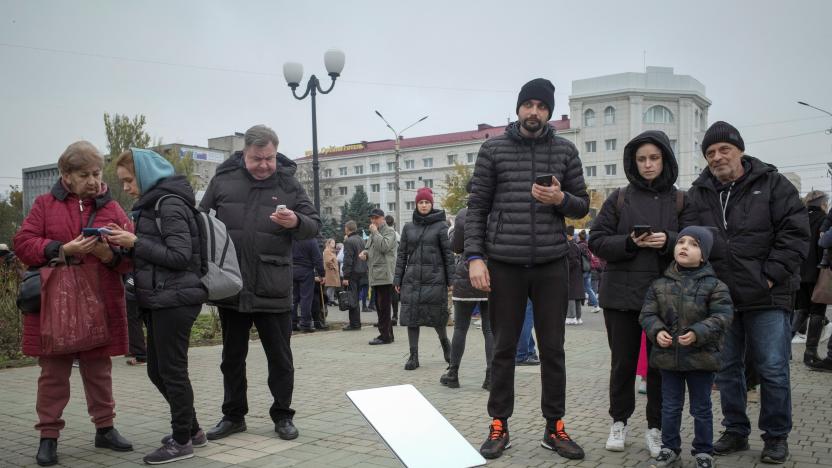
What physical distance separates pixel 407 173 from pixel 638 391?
84523mm

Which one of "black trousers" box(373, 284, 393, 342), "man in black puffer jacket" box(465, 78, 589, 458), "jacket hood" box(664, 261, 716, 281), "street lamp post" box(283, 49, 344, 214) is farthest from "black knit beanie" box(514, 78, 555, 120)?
"street lamp post" box(283, 49, 344, 214)

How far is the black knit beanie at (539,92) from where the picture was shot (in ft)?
15.5

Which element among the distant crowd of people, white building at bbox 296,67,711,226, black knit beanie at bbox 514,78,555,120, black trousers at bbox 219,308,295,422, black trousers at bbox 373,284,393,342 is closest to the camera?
the distant crowd of people

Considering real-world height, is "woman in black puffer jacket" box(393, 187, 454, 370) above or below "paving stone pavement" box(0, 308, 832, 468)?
above

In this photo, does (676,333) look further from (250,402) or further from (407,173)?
→ (407,173)

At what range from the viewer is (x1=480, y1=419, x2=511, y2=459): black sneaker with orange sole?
456 cm

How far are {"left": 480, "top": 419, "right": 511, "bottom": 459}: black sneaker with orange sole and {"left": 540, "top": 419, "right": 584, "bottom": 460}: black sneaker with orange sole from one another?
27 centimetres

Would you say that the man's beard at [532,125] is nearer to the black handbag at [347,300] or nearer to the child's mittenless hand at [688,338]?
the child's mittenless hand at [688,338]

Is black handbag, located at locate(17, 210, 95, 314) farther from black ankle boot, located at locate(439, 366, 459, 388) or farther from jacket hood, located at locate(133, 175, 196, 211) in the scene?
black ankle boot, located at locate(439, 366, 459, 388)

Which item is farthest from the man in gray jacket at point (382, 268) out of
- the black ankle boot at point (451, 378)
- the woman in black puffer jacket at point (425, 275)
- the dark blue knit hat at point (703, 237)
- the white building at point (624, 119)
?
the white building at point (624, 119)

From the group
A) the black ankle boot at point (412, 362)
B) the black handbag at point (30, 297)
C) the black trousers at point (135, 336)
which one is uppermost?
the black handbag at point (30, 297)

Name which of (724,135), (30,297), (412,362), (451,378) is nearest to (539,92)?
(724,135)

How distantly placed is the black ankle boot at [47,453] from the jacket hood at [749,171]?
4.77 m

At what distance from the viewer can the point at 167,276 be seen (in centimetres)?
452
